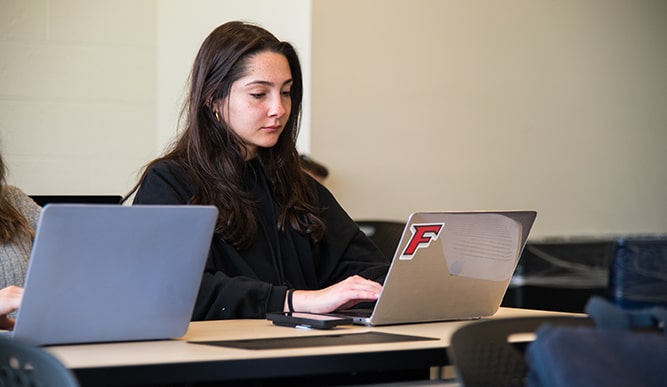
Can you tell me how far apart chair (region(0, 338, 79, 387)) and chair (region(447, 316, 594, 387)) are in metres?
0.42

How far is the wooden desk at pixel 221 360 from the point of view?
1.32m

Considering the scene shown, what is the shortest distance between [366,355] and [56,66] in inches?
108

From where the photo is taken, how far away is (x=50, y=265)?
4.75 ft

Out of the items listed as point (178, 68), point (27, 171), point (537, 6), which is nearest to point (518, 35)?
point (537, 6)

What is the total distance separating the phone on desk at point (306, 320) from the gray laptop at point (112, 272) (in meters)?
0.27

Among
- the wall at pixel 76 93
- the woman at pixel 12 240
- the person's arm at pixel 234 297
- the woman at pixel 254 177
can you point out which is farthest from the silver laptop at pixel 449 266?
the wall at pixel 76 93

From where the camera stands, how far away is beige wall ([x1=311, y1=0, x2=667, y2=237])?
3859 millimetres

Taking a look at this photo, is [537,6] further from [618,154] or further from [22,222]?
[22,222]

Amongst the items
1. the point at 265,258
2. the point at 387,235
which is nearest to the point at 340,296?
the point at 265,258

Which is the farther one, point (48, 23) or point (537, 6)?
point (537, 6)

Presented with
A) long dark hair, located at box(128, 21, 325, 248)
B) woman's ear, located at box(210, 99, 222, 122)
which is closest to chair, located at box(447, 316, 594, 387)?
long dark hair, located at box(128, 21, 325, 248)

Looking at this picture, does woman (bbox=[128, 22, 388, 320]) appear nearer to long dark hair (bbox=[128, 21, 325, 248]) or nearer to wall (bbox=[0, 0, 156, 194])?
long dark hair (bbox=[128, 21, 325, 248])

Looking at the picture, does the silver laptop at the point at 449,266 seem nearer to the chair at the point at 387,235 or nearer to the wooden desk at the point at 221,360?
the wooden desk at the point at 221,360

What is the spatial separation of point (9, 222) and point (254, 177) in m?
0.59
